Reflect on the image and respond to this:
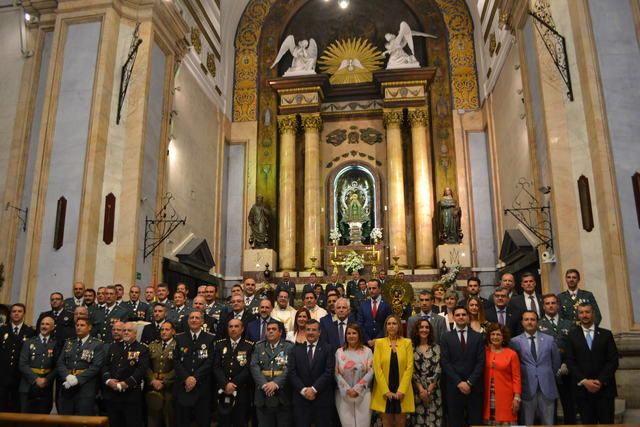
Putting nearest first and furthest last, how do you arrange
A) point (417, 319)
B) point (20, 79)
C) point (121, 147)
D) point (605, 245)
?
point (417, 319), point (605, 245), point (121, 147), point (20, 79)

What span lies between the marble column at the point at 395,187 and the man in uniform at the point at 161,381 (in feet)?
34.5

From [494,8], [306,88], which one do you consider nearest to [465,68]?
[494,8]

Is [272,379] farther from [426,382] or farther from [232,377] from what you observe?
[426,382]

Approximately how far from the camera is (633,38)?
8328 millimetres

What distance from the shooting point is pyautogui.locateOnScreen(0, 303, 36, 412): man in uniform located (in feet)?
19.7

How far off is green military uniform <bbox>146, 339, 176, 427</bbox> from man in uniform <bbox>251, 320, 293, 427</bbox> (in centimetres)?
95

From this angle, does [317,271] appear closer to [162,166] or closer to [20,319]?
[162,166]

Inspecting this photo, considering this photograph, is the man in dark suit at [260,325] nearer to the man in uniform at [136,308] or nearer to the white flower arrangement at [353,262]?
the man in uniform at [136,308]

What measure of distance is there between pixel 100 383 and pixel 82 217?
439 centimetres

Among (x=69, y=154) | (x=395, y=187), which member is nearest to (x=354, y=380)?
(x=69, y=154)

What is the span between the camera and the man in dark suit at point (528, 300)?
20.2ft

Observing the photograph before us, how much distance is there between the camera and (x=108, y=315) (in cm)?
727

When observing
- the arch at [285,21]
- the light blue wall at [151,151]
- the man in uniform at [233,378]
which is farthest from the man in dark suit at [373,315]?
the arch at [285,21]

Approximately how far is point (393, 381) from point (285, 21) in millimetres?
15139
